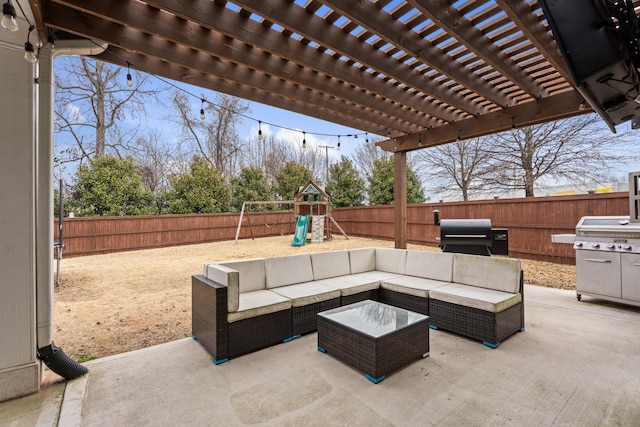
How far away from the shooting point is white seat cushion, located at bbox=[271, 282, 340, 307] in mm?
2910

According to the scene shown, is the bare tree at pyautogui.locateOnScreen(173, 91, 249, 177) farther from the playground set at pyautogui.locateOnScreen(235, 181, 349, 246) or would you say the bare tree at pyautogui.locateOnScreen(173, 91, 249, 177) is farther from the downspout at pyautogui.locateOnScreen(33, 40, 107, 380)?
the downspout at pyautogui.locateOnScreen(33, 40, 107, 380)

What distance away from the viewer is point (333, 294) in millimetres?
3137

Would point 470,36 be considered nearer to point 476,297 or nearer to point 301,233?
point 476,297

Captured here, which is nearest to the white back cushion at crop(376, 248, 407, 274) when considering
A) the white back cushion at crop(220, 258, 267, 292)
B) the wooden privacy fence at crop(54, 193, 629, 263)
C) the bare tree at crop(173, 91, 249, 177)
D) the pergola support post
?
the white back cushion at crop(220, 258, 267, 292)

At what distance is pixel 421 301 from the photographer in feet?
10.4

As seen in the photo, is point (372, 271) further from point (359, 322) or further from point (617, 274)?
point (617, 274)

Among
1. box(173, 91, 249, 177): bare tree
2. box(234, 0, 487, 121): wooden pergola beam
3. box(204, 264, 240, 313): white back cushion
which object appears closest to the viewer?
box(234, 0, 487, 121): wooden pergola beam

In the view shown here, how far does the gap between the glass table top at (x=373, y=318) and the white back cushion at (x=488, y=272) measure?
1.02 metres

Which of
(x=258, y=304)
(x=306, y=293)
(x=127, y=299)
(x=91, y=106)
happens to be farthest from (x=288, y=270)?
(x=91, y=106)

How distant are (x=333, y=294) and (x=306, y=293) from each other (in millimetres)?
294

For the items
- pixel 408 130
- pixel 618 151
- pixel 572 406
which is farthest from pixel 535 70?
pixel 618 151

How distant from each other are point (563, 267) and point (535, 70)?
4.29m

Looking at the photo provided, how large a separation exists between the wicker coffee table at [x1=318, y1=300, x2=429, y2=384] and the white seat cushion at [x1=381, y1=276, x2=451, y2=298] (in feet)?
1.82

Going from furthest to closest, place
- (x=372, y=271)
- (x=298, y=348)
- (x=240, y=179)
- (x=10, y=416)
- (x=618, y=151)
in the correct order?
(x=240, y=179)
(x=618, y=151)
(x=372, y=271)
(x=298, y=348)
(x=10, y=416)
